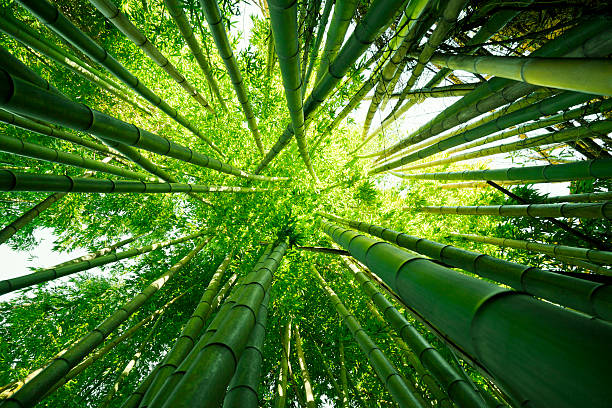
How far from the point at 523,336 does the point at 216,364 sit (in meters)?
1.10

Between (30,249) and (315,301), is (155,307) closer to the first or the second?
(315,301)

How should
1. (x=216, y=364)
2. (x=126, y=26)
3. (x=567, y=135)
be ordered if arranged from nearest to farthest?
(x=216, y=364)
(x=126, y=26)
(x=567, y=135)

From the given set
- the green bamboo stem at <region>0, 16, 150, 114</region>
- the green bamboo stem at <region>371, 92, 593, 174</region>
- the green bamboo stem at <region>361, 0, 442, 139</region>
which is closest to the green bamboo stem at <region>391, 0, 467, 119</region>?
the green bamboo stem at <region>361, 0, 442, 139</region>

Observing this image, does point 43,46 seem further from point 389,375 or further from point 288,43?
point 389,375

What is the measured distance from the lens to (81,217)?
18.5 ft

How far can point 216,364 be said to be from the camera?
1.05 meters

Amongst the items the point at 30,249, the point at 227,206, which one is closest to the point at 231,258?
the point at 227,206

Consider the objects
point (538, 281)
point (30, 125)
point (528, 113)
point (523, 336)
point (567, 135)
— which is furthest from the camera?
point (567, 135)

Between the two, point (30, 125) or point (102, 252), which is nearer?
point (30, 125)

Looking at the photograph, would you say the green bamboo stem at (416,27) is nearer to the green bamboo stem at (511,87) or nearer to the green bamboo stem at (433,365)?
the green bamboo stem at (511,87)

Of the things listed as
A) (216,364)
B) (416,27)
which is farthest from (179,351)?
(416,27)

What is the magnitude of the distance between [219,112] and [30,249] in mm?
6580

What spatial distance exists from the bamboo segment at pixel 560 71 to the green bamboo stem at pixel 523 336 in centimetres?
106

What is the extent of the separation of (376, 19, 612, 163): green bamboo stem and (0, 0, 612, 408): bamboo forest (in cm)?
2
